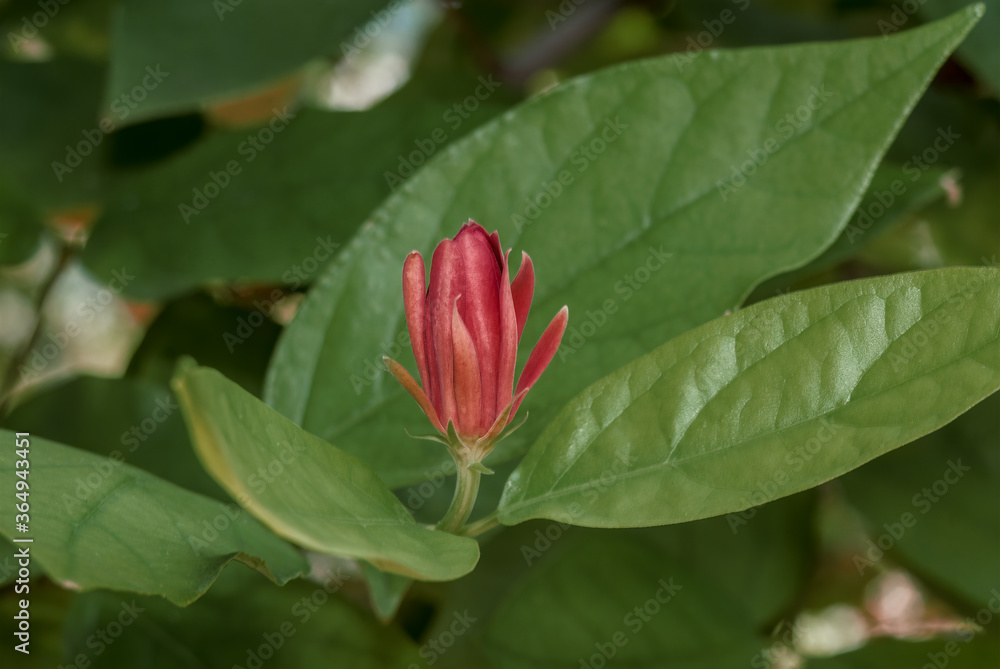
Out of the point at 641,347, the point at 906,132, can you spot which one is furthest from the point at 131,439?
the point at 906,132

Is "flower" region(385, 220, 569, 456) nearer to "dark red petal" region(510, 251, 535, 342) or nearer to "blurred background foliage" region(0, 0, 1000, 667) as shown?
"dark red petal" region(510, 251, 535, 342)

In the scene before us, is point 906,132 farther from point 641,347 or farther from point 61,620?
point 61,620

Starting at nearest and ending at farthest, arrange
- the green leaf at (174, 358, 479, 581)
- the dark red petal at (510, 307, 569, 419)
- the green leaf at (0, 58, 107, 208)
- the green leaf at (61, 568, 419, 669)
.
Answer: the green leaf at (174, 358, 479, 581), the dark red petal at (510, 307, 569, 419), the green leaf at (61, 568, 419, 669), the green leaf at (0, 58, 107, 208)

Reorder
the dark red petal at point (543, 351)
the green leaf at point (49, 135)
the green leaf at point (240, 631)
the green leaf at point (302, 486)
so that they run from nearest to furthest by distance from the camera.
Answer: the green leaf at point (302, 486), the dark red petal at point (543, 351), the green leaf at point (240, 631), the green leaf at point (49, 135)

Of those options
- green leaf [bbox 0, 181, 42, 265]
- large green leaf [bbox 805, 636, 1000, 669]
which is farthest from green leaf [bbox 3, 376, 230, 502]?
large green leaf [bbox 805, 636, 1000, 669]

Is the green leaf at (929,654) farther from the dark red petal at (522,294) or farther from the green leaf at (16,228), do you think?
the green leaf at (16,228)

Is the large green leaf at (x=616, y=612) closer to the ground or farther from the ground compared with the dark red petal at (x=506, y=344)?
closer to the ground

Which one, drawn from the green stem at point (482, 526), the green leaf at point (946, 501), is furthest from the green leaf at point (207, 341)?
the green leaf at point (946, 501)

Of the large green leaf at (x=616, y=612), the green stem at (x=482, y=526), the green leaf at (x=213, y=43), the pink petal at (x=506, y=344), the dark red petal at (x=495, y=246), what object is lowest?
the large green leaf at (x=616, y=612)
